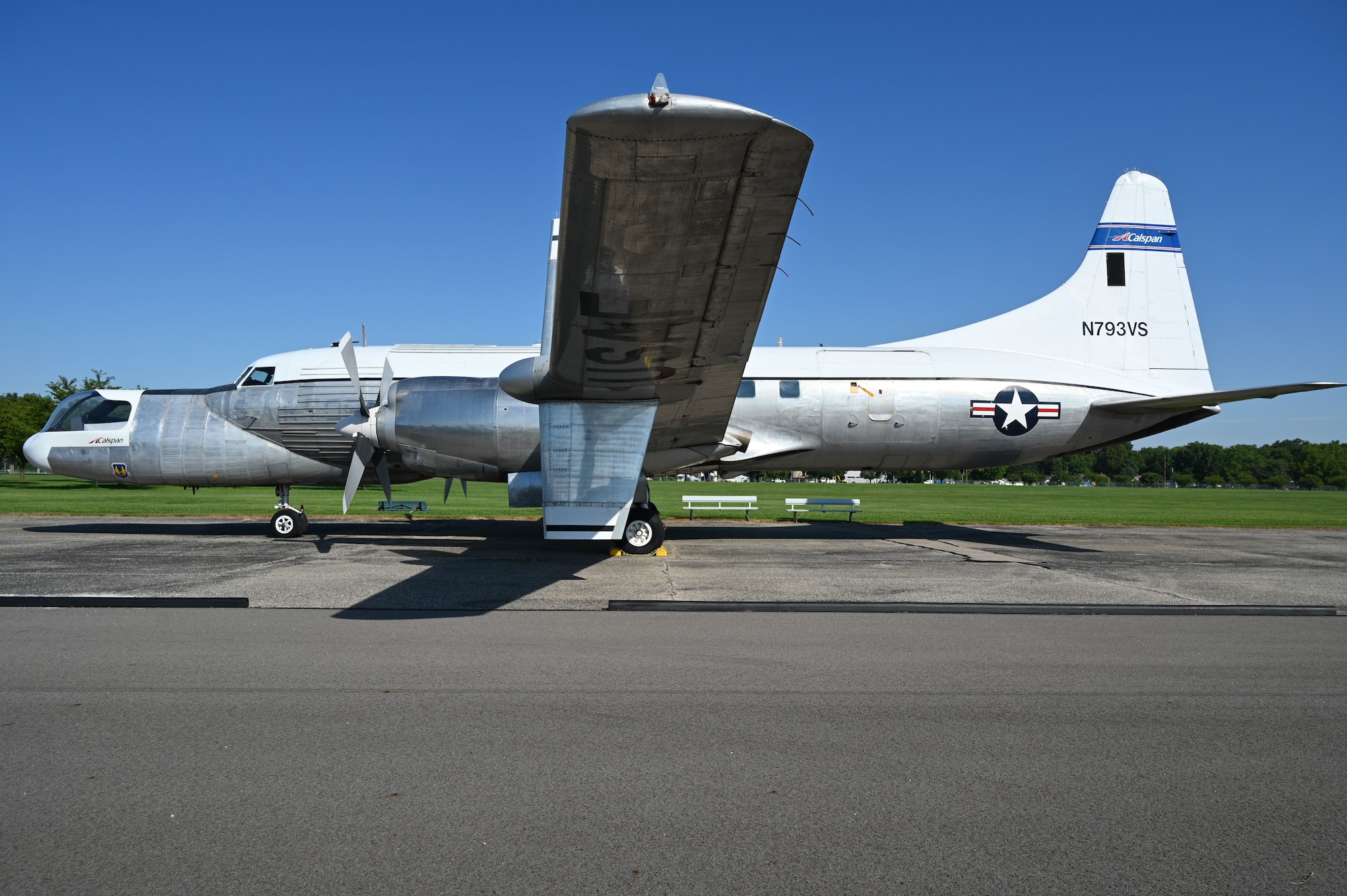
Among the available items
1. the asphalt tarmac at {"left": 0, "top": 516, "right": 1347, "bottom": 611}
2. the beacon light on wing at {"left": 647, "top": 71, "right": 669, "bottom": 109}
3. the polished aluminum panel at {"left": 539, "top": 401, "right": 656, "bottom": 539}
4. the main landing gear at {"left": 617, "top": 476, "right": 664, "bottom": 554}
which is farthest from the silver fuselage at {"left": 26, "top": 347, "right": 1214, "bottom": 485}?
the beacon light on wing at {"left": 647, "top": 71, "right": 669, "bottom": 109}

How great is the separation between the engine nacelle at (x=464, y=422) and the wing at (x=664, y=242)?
320 centimetres

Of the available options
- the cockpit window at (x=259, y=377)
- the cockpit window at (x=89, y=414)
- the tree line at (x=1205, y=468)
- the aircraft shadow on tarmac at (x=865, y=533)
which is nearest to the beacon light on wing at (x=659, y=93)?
the aircraft shadow on tarmac at (x=865, y=533)

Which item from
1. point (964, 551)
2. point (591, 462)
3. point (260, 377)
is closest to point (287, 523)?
point (260, 377)

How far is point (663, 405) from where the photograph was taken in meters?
11.2

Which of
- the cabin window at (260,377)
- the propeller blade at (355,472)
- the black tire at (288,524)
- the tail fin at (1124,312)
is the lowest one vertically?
the black tire at (288,524)

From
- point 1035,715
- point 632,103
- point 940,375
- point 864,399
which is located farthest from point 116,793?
point 940,375

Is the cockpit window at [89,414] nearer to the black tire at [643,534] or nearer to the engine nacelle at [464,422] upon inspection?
the engine nacelle at [464,422]

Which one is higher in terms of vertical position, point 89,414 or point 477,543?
point 89,414

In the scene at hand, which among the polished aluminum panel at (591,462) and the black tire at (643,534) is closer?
the polished aluminum panel at (591,462)

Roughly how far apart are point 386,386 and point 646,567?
6200 millimetres

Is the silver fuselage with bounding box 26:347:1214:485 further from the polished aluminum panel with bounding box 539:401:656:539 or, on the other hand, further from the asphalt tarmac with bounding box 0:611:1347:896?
the asphalt tarmac with bounding box 0:611:1347:896

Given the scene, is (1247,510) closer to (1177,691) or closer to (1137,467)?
(1177,691)

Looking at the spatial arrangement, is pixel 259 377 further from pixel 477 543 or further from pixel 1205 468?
pixel 1205 468

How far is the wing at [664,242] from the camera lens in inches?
206
